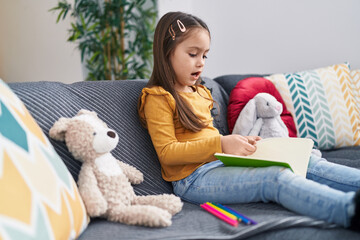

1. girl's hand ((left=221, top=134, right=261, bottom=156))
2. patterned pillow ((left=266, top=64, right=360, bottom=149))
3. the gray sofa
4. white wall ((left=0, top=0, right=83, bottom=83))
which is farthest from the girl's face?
white wall ((left=0, top=0, right=83, bottom=83))

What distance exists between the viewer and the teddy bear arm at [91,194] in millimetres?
813

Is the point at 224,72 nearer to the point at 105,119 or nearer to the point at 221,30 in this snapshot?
the point at 221,30

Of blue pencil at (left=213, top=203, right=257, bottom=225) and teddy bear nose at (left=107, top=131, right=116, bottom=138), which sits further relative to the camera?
teddy bear nose at (left=107, top=131, right=116, bottom=138)

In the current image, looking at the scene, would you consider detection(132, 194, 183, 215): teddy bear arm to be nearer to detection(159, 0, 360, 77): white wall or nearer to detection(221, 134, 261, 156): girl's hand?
detection(221, 134, 261, 156): girl's hand

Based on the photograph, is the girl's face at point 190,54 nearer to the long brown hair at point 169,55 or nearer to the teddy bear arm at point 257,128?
the long brown hair at point 169,55

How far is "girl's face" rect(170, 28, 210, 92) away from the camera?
116 cm

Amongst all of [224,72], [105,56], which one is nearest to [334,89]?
[224,72]

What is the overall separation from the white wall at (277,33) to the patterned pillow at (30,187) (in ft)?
5.24

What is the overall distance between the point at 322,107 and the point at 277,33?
2.26 ft

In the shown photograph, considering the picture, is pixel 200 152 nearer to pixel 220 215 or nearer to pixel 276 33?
pixel 220 215

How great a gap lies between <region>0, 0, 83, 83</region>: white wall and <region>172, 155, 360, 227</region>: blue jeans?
2.13 meters

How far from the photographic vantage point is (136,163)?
1.09 metres

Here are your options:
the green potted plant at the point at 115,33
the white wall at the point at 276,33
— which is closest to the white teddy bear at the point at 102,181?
the white wall at the point at 276,33

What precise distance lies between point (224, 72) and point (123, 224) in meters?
1.55
